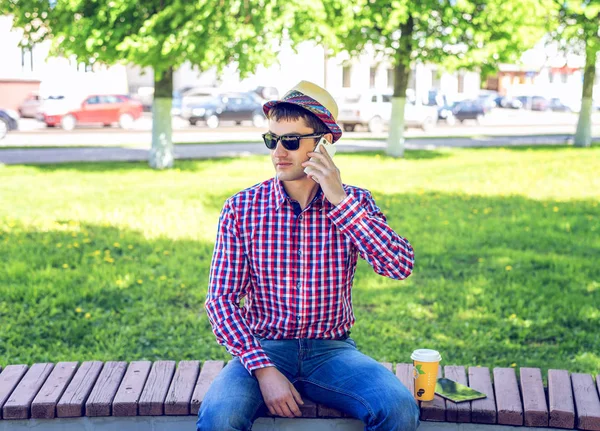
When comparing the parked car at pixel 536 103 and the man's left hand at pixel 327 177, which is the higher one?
the parked car at pixel 536 103

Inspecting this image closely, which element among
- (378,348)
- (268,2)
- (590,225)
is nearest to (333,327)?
(378,348)

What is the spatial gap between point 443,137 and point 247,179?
15.0 m

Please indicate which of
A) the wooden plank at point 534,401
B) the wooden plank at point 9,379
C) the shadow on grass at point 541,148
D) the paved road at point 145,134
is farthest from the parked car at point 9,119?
the wooden plank at point 534,401

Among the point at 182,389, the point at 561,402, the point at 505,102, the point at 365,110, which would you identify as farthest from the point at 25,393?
the point at 505,102

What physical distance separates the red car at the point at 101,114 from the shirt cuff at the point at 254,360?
2970cm

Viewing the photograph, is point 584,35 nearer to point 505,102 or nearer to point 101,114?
point 101,114

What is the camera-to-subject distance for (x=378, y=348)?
5461 millimetres

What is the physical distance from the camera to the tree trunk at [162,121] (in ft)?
53.7

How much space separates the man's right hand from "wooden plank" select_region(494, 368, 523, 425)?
862 millimetres

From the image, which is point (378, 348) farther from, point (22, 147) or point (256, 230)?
point (22, 147)

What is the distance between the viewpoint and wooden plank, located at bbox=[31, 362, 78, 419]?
3.32 m

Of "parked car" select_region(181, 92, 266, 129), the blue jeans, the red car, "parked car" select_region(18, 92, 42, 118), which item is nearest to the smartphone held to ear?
the blue jeans

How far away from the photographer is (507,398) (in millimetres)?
3391

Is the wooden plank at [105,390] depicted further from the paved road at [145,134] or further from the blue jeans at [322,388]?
the paved road at [145,134]
